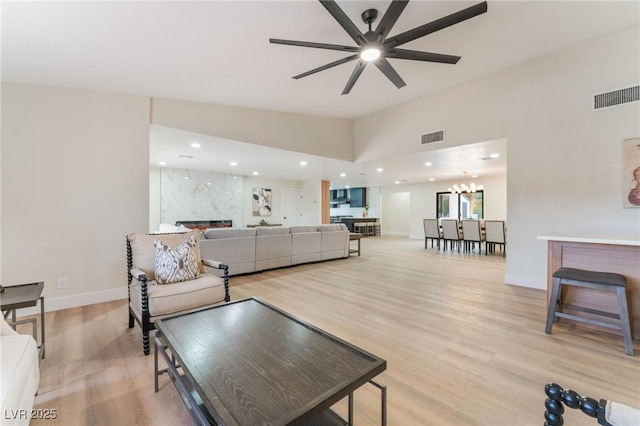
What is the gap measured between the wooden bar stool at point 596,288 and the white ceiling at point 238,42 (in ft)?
8.35

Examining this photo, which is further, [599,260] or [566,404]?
[599,260]

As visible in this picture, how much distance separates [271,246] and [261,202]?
4.72m

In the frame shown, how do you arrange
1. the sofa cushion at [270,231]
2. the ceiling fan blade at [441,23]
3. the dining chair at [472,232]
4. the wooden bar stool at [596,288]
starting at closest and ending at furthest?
the ceiling fan blade at [441,23]
the wooden bar stool at [596,288]
the sofa cushion at [270,231]
the dining chair at [472,232]

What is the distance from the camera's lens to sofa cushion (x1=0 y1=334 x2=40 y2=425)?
1059 mm

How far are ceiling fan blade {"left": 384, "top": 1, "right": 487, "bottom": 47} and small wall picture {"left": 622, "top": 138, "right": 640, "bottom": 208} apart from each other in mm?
2803

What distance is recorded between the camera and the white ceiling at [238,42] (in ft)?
7.60

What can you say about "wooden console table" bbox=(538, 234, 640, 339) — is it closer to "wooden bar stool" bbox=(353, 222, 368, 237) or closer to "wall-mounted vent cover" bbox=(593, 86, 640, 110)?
"wall-mounted vent cover" bbox=(593, 86, 640, 110)

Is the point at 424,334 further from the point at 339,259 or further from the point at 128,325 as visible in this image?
the point at 339,259

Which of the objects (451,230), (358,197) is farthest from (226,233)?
(358,197)

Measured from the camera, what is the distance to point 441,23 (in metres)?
2.03

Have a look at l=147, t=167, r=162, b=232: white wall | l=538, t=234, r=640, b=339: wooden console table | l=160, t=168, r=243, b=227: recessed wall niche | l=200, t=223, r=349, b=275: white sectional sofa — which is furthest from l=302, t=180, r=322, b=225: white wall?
l=538, t=234, r=640, b=339: wooden console table

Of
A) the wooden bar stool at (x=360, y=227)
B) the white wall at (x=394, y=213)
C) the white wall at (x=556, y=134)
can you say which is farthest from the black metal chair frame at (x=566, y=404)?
the white wall at (x=394, y=213)

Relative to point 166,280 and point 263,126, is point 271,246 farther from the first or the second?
point 166,280

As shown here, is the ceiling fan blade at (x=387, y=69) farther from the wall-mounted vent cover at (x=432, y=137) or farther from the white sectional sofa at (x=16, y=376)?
the white sectional sofa at (x=16, y=376)
